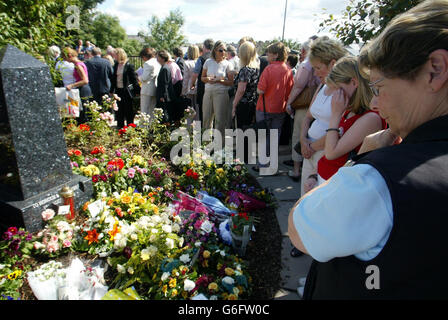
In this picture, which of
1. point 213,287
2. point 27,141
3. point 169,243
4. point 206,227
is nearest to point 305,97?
point 206,227

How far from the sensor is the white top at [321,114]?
242 cm

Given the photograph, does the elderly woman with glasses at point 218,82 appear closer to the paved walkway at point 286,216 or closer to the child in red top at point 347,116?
the paved walkway at point 286,216

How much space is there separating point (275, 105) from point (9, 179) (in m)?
3.34

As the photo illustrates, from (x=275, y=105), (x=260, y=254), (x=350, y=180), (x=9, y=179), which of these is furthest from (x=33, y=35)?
(x=350, y=180)

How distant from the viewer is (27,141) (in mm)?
2664

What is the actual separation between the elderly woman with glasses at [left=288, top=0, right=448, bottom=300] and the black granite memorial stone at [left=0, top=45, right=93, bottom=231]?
2.69 meters

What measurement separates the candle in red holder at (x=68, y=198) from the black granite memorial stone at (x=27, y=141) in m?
0.14

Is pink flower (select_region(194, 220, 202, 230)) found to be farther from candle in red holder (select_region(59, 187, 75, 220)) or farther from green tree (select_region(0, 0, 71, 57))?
green tree (select_region(0, 0, 71, 57))

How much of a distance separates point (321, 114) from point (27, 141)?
2615 millimetres

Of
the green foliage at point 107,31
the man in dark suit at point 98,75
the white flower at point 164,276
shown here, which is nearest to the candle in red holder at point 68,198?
the white flower at point 164,276

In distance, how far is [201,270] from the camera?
235cm

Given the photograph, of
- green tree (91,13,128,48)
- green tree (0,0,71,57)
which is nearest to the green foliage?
green tree (91,13,128,48)

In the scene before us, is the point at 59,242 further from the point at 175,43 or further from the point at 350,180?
the point at 175,43

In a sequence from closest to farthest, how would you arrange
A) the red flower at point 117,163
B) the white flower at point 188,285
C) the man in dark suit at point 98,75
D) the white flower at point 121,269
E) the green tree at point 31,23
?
the white flower at point 188,285 < the white flower at point 121,269 < the green tree at point 31,23 < the red flower at point 117,163 < the man in dark suit at point 98,75
